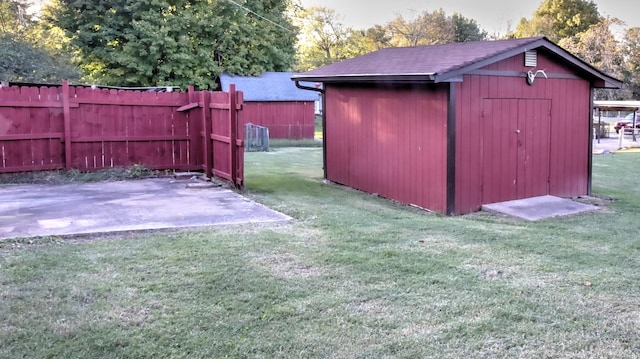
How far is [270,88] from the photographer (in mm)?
28047

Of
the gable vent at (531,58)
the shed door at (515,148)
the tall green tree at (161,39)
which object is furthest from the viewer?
the tall green tree at (161,39)

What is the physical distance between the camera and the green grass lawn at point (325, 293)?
10.5 ft

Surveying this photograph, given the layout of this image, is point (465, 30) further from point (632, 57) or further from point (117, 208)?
point (117, 208)

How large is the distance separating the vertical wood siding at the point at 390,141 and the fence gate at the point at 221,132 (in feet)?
7.16

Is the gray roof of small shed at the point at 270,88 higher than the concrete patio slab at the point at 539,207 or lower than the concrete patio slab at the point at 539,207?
higher

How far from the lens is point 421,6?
5316 centimetres

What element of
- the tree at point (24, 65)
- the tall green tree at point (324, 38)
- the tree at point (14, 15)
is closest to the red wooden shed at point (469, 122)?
the tree at point (24, 65)

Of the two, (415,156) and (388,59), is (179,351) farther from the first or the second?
→ (388,59)

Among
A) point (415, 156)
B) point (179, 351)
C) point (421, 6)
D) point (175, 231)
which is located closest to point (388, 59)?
point (415, 156)

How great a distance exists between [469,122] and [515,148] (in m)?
1.15

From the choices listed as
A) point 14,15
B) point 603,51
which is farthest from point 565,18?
point 14,15

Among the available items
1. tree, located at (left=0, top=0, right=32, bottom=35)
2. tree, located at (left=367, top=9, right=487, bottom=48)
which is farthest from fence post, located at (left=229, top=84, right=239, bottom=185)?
tree, located at (left=367, top=9, right=487, bottom=48)

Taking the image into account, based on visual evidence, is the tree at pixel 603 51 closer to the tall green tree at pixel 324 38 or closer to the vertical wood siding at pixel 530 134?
the tall green tree at pixel 324 38

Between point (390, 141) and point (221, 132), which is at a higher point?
point (221, 132)
